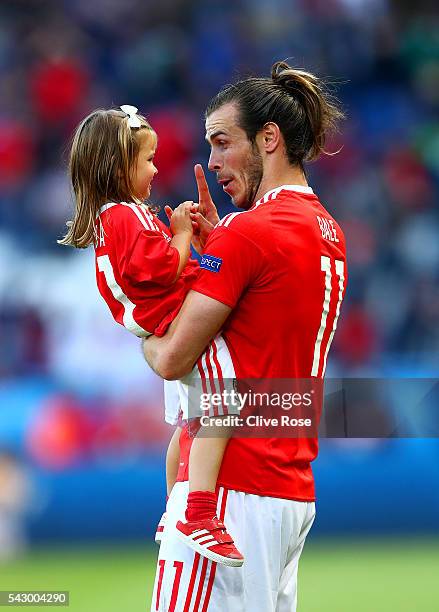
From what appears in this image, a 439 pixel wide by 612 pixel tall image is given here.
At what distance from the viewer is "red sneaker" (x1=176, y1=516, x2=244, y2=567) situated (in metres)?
2.35

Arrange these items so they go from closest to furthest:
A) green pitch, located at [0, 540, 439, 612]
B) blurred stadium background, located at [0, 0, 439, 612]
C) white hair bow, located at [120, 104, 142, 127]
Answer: white hair bow, located at [120, 104, 142, 127] < green pitch, located at [0, 540, 439, 612] < blurred stadium background, located at [0, 0, 439, 612]

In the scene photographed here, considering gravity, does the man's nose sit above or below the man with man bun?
above

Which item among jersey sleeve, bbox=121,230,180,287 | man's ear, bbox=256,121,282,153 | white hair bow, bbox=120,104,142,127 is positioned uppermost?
white hair bow, bbox=120,104,142,127

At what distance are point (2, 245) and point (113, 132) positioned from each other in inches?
207

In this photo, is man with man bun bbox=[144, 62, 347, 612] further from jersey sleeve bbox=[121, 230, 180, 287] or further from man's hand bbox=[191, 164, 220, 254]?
man's hand bbox=[191, 164, 220, 254]

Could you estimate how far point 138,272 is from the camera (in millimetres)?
2664

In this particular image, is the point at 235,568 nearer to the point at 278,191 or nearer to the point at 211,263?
the point at 211,263

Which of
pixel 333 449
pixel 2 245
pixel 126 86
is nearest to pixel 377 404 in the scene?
pixel 333 449

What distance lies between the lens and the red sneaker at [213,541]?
2.35 metres

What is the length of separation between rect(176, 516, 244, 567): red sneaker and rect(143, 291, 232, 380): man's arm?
0.35m

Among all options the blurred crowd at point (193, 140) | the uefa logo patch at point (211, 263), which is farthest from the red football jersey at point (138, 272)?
the blurred crowd at point (193, 140)

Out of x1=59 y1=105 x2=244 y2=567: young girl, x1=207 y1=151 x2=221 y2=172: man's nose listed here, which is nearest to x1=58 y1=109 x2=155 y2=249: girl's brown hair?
x1=59 y1=105 x2=244 y2=567: young girl

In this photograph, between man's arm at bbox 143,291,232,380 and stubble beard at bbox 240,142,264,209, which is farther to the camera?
stubble beard at bbox 240,142,264,209

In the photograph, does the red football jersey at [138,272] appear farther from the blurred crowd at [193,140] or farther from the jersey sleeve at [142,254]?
→ the blurred crowd at [193,140]
